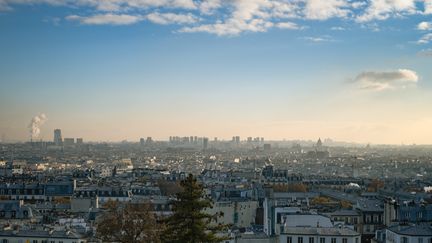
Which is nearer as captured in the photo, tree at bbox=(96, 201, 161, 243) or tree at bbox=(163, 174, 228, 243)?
tree at bbox=(163, 174, 228, 243)

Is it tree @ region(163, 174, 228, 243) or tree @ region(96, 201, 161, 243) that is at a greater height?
tree @ region(163, 174, 228, 243)

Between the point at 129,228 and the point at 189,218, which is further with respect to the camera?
the point at 129,228

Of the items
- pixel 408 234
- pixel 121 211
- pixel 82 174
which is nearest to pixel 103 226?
pixel 121 211

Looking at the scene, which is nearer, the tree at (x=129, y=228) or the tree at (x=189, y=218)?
the tree at (x=189, y=218)

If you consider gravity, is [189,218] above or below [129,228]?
above

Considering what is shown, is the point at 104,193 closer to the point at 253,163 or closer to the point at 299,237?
the point at 299,237

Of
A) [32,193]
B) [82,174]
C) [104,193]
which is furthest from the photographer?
[82,174]

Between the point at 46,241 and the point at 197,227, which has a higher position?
the point at 197,227

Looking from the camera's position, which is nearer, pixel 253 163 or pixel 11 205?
pixel 11 205

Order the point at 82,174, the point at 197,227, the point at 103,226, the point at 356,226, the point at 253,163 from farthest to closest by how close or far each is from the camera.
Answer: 1. the point at 253,163
2. the point at 82,174
3. the point at 356,226
4. the point at 103,226
5. the point at 197,227

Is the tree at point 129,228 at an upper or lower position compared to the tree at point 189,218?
lower

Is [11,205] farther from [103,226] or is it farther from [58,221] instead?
[103,226]
